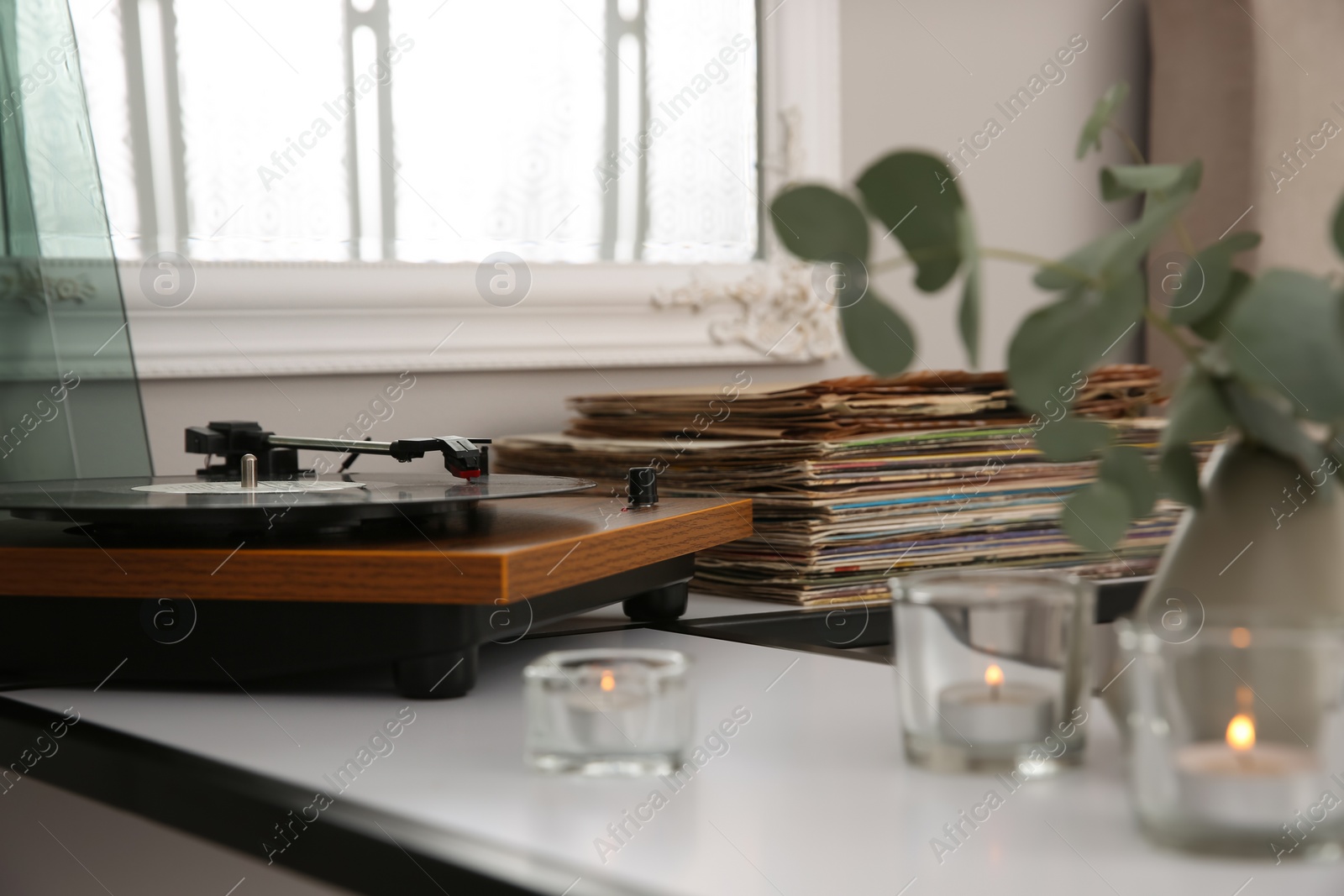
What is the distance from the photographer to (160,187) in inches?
48.6

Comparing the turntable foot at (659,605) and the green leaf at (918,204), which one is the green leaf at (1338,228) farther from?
the turntable foot at (659,605)

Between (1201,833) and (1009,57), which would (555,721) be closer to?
(1201,833)

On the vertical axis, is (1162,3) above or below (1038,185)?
above

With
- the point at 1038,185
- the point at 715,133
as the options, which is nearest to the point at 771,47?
the point at 715,133

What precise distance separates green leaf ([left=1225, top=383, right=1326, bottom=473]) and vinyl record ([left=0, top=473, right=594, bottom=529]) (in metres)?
0.40

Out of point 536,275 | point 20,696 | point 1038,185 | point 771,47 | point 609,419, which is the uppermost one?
point 771,47

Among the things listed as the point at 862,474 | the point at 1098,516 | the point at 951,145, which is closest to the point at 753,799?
the point at 1098,516

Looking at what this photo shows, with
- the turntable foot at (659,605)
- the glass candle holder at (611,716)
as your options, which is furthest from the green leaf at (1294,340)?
the turntable foot at (659,605)

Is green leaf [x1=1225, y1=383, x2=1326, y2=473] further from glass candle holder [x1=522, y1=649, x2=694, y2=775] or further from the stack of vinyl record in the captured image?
the stack of vinyl record

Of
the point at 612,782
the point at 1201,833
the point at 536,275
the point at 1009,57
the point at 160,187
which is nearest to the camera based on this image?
the point at 1201,833

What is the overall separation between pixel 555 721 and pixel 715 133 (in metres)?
1.12

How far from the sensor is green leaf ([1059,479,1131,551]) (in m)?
0.55

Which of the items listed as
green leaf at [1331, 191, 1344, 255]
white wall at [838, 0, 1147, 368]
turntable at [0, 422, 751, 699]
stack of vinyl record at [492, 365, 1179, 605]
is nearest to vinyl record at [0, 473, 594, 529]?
turntable at [0, 422, 751, 699]

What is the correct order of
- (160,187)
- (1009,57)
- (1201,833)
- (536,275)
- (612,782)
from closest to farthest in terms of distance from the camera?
(1201,833) < (612,782) < (160,187) < (536,275) < (1009,57)
